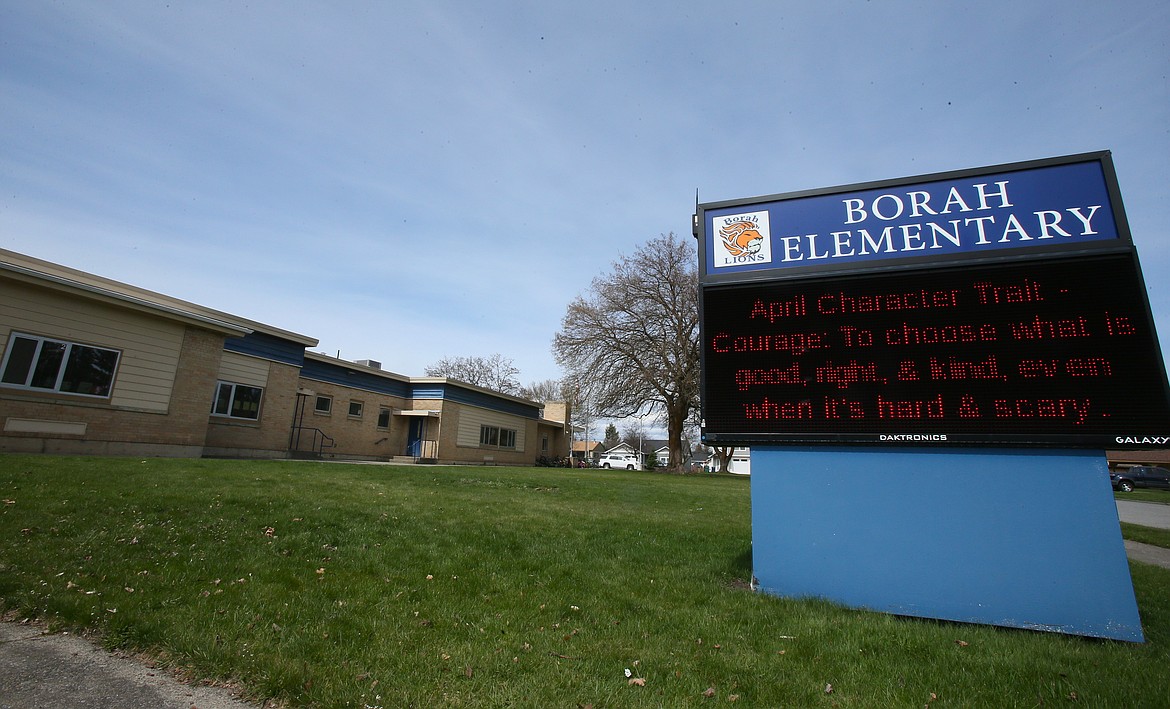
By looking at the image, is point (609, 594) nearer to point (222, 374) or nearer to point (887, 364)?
point (887, 364)

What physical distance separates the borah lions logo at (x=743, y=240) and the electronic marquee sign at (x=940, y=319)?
0.02 meters

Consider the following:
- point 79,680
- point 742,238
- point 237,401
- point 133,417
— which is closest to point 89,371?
point 133,417

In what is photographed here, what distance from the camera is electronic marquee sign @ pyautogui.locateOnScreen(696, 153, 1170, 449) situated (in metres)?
5.29

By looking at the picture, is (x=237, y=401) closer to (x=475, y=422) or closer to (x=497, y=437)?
(x=475, y=422)

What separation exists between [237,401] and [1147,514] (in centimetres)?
3525

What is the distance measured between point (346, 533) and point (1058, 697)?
7.14 meters

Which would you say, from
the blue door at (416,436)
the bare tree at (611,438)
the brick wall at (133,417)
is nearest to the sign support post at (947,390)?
the brick wall at (133,417)

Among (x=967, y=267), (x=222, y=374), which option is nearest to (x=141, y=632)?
(x=967, y=267)

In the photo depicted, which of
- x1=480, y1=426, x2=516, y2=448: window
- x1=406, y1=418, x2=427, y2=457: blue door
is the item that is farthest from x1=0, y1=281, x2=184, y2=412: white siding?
x1=480, y1=426, x2=516, y2=448: window

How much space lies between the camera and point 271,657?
3.60 m

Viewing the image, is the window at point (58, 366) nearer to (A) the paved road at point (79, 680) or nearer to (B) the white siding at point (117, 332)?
(B) the white siding at point (117, 332)

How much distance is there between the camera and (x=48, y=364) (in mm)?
14125

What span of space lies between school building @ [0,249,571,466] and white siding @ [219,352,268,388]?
0.13 ft

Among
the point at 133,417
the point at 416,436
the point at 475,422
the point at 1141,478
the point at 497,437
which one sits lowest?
the point at 1141,478
